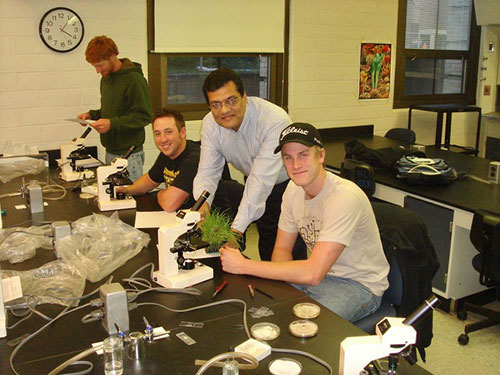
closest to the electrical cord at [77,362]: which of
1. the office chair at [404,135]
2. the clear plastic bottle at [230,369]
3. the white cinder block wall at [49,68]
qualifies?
the clear plastic bottle at [230,369]

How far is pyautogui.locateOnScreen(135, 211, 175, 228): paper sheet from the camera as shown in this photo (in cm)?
264

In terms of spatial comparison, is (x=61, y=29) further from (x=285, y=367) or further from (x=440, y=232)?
(x=285, y=367)

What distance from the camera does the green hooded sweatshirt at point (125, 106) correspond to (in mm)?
3959

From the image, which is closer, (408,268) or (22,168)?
(408,268)

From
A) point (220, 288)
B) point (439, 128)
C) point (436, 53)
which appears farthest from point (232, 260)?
point (436, 53)

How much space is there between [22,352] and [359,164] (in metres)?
2.75

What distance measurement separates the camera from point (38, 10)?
429cm

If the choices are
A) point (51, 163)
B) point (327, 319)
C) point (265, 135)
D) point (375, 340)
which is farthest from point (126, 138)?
point (375, 340)

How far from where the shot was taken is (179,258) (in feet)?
6.36

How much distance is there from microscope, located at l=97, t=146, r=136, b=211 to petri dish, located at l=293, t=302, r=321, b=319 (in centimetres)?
152

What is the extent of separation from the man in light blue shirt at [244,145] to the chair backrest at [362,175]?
864mm

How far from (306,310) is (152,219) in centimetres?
127

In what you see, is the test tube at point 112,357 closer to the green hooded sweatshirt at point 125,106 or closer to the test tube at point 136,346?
the test tube at point 136,346

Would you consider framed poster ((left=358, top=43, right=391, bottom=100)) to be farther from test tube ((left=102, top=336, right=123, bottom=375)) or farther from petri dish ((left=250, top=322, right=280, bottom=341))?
test tube ((left=102, top=336, right=123, bottom=375))
